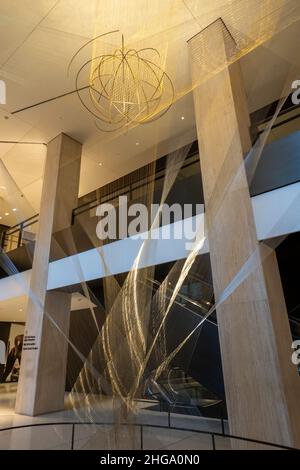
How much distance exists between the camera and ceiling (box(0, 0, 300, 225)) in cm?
294

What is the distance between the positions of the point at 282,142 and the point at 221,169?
29.6 inches

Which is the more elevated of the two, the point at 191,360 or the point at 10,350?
the point at 10,350

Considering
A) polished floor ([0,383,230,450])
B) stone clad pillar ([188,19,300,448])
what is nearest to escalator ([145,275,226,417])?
polished floor ([0,383,230,450])

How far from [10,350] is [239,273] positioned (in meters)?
10.5

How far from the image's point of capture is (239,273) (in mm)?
3391

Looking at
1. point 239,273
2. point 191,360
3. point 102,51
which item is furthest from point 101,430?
point 102,51

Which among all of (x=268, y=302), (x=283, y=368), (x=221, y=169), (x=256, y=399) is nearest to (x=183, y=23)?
(x=221, y=169)

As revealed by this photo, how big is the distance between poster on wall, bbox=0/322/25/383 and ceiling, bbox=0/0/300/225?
584 cm

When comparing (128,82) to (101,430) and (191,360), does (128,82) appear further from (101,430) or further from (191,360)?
(191,360)

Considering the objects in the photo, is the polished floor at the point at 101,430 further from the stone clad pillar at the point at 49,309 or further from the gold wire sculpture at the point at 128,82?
the gold wire sculpture at the point at 128,82

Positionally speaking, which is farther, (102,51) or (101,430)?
(102,51)

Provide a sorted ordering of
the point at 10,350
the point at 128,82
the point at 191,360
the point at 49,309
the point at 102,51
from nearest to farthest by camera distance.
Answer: the point at 102,51, the point at 128,82, the point at 191,360, the point at 49,309, the point at 10,350

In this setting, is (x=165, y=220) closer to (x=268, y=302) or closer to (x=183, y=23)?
(x=268, y=302)

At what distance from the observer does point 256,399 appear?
2.84 m
